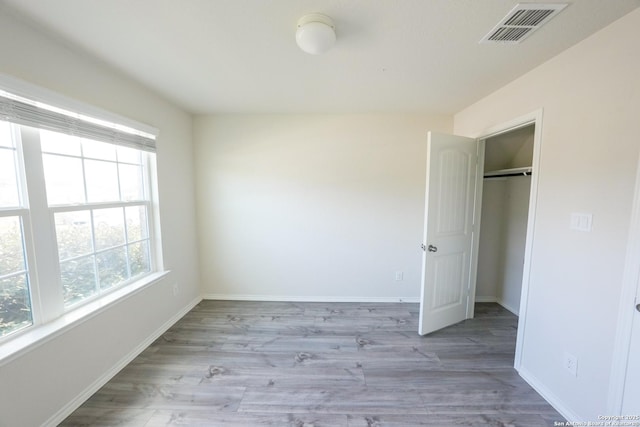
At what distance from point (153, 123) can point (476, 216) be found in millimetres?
3639

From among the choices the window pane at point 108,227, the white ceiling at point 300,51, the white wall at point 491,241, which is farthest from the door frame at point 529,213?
the window pane at point 108,227

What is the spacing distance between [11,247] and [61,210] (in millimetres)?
324

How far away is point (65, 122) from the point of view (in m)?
1.55

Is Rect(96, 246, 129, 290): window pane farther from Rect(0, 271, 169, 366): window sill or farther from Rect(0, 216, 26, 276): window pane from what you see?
Rect(0, 216, 26, 276): window pane

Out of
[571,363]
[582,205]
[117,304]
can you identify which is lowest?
[571,363]

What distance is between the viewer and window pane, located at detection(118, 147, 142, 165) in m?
2.10

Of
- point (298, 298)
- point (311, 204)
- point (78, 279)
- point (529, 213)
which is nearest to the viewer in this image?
point (78, 279)

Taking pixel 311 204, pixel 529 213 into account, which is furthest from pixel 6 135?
pixel 529 213

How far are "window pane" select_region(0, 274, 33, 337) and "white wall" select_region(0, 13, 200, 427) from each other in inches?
7.9

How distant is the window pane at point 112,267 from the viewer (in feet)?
6.27

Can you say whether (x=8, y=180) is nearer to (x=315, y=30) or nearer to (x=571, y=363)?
(x=315, y=30)

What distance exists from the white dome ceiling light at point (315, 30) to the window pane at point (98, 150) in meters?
1.81

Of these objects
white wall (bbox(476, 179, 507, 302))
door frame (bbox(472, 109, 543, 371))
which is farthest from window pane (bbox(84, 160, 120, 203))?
white wall (bbox(476, 179, 507, 302))

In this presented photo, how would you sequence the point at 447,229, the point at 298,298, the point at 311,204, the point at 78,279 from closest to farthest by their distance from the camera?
the point at 78,279 → the point at 447,229 → the point at 311,204 → the point at 298,298
